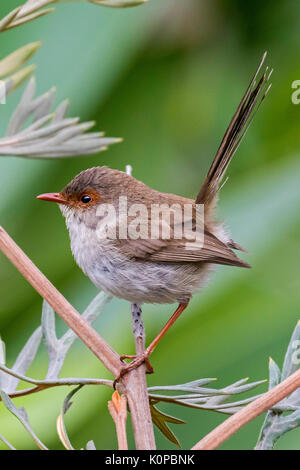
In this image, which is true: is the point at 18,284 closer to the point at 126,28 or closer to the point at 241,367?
the point at 241,367

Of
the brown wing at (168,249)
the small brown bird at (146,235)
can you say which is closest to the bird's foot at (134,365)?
the small brown bird at (146,235)

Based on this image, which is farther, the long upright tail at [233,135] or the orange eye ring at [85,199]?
the orange eye ring at [85,199]

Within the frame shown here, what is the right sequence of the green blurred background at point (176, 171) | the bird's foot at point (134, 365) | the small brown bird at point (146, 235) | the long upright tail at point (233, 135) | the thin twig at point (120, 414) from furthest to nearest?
the green blurred background at point (176, 171), the small brown bird at point (146, 235), the long upright tail at point (233, 135), the bird's foot at point (134, 365), the thin twig at point (120, 414)

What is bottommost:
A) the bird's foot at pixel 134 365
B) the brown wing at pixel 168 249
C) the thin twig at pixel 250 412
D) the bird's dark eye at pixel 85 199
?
the thin twig at pixel 250 412

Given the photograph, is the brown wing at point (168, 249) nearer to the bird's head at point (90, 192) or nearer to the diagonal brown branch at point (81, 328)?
the bird's head at point (90, 192)

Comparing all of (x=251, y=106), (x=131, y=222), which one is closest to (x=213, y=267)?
(x=131, y=222)

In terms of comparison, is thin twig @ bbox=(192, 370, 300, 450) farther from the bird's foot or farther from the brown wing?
the brown wing

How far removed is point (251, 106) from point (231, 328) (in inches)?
42.0

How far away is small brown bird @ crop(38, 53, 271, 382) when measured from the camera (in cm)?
190

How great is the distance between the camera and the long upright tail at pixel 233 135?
1.80 metres

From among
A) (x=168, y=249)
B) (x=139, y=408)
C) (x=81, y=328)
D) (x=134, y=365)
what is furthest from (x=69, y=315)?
(x=168, y=249)

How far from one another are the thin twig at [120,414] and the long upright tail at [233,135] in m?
0.91

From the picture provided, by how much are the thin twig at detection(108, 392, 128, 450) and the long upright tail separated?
912 mm

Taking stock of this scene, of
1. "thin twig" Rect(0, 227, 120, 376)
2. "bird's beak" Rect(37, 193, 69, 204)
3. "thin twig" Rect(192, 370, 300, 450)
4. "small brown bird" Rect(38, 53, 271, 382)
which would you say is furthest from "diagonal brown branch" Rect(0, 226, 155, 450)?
"bird's beak" Rect(37, 193, 69, 204)
